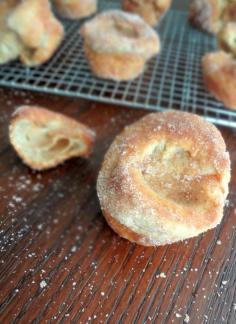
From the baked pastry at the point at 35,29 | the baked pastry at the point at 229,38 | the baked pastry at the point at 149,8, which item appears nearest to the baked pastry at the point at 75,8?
the baked pastry at the point at 149,8

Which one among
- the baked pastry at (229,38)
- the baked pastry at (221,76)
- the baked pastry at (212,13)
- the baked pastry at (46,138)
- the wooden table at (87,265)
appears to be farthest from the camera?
the baked pastry at (212,13)

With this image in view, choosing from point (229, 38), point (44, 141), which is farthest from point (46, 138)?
point (229, 38)

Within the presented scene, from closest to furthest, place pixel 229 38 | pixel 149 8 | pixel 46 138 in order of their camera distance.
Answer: pixel 46 138 → pixel 229 38 → pixel 149 8

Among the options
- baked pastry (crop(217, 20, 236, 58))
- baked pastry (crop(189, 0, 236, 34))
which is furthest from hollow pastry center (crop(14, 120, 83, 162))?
baked pastry (crop(189, 0, 236, 34))

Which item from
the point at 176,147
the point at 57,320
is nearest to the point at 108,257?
the point at 57,320

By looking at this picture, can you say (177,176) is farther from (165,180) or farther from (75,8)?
(75,8)

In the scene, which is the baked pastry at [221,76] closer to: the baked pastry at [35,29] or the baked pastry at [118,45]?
the baked pastry at [118,45]
